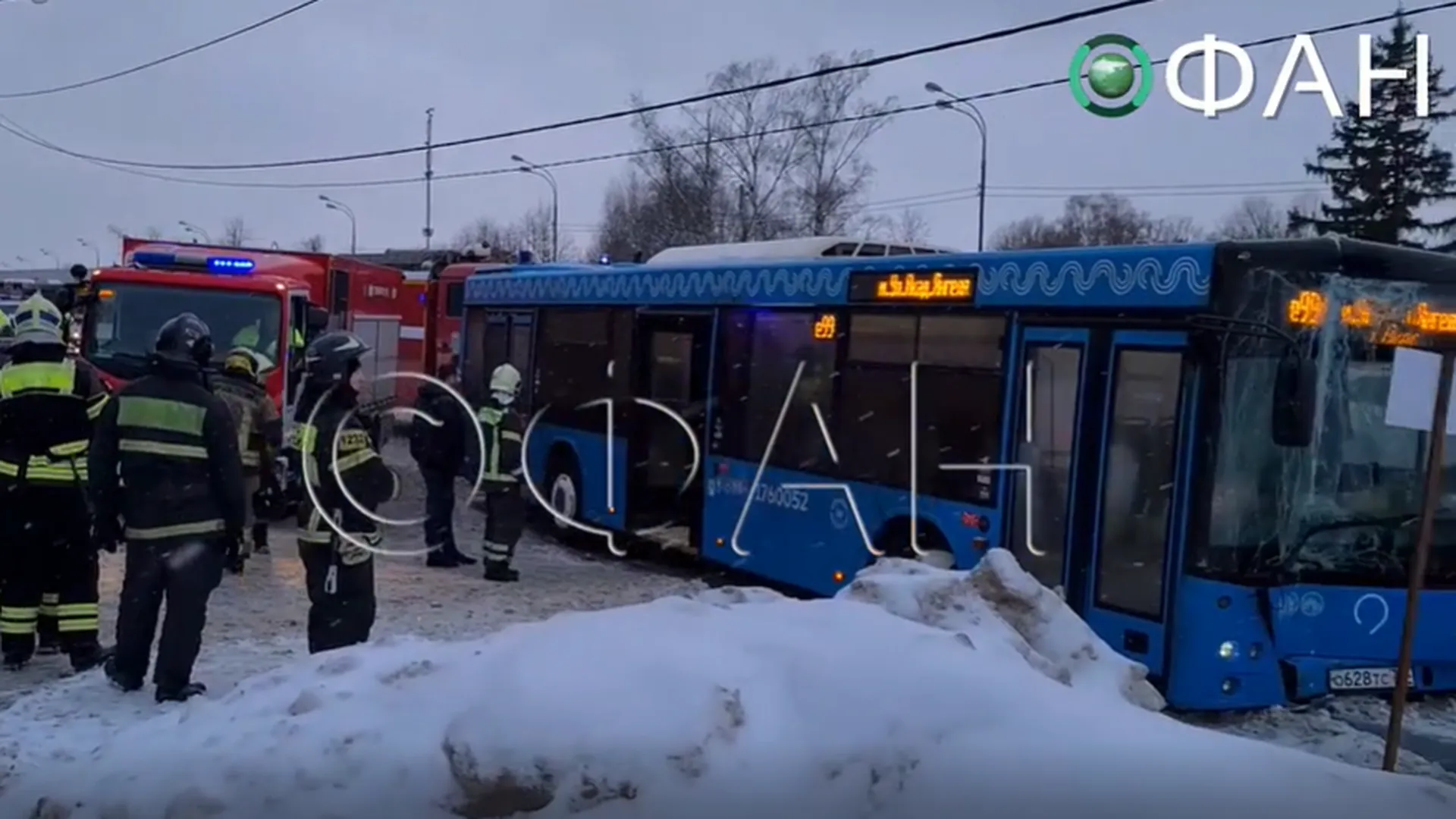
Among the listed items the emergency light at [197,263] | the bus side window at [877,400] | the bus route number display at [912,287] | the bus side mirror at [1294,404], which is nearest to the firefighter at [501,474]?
the bus side window at [877,400]

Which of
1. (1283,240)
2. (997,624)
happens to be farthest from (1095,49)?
(997,624)

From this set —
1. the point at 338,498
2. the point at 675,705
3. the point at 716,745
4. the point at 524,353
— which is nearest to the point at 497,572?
the point at 524,353

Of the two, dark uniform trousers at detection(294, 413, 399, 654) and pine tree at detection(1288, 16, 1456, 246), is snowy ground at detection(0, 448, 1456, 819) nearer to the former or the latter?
dark uniform trousers at detection(294, 413, 399, 654)

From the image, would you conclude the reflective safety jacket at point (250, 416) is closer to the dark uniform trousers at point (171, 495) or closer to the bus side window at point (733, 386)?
the bus side window at point (733, 386)

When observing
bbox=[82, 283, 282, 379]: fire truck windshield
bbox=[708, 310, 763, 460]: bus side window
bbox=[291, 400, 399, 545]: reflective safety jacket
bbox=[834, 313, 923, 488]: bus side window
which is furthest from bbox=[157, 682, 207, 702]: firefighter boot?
bbox=[82, 283, 282, 379]: fire truck windshield

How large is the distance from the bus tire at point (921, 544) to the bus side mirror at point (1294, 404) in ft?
9.07

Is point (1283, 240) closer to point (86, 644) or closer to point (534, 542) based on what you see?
point (86, 644)

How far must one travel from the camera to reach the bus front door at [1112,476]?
880 cm

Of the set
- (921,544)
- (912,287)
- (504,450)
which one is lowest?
(921,544)

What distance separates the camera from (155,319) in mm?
16547

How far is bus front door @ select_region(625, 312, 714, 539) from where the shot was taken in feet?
46.4

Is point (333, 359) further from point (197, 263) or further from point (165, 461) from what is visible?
A: point (197, 263)

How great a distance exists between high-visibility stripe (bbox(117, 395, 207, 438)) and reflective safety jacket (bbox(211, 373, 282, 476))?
178 inches

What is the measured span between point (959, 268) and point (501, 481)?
4.68 meters
